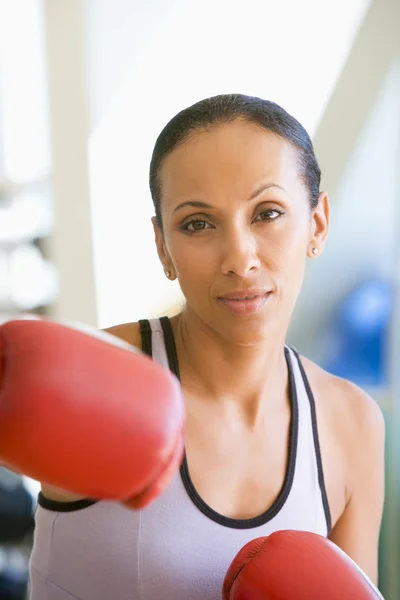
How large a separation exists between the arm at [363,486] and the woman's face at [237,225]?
261mm

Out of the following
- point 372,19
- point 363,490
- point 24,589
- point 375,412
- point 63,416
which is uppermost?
point 372,19

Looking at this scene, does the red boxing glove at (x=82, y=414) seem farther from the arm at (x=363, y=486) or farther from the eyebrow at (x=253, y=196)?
the arm at (x=363, y=486)

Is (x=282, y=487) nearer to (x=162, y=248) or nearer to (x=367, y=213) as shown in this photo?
(x=162, y=248)

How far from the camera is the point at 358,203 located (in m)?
2.49

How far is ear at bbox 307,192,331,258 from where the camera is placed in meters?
1.07

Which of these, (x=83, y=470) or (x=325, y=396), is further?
(x=325, y=396)

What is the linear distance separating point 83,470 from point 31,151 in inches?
126

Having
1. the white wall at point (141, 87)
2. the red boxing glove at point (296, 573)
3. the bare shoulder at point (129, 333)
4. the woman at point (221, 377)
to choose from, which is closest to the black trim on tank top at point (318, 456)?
the woman at point (221, 377)

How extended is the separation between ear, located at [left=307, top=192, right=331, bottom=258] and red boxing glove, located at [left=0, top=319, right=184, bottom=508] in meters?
0.43

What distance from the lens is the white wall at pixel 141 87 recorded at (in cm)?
270

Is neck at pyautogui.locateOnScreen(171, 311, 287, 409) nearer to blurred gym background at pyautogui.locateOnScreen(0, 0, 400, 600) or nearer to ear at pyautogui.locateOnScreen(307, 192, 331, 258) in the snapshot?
ear at pyautogui.locateOnScreen(307, 192, 331, 258)

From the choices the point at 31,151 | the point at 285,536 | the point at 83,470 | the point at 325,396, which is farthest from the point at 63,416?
the point at 31,151

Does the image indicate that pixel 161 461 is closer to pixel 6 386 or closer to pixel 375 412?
pixel 6 386

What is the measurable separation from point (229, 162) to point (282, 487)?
0.44 metres
